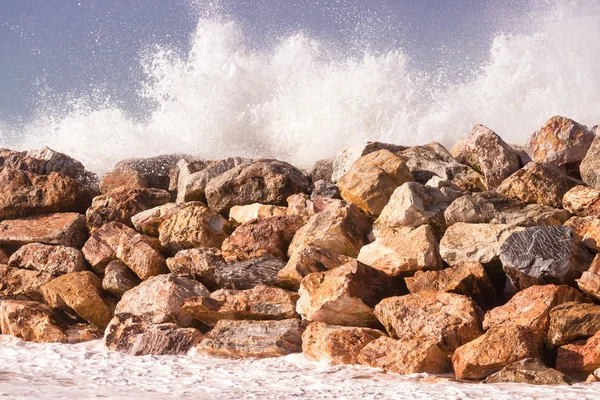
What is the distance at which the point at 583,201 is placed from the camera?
5.69m

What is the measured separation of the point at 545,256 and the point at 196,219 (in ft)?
10.2

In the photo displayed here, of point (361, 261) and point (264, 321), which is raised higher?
point (361, 261)

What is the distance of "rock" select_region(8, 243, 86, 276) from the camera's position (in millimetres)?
6762

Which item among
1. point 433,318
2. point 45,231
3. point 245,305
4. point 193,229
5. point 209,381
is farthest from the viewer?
point 45,231

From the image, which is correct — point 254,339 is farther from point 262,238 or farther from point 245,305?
point 262,238

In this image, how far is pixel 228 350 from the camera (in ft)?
17.1

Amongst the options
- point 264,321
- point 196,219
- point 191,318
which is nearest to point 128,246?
point 196,219

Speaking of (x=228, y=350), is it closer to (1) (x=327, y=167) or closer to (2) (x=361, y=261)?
(2) (x=361, y=261)

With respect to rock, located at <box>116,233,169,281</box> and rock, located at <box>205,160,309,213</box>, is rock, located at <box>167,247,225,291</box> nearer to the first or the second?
rock, located at <box>116,233,169,281</box>

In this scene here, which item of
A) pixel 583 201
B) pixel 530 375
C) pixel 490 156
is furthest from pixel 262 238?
pixel 530 375

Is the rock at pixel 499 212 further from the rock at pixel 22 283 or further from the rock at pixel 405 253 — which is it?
the rock at pixel 22 283

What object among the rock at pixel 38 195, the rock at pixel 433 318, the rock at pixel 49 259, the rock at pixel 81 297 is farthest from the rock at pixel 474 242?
the rock at pixel 38 195

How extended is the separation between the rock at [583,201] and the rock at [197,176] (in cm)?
327

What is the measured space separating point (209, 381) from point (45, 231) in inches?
133
